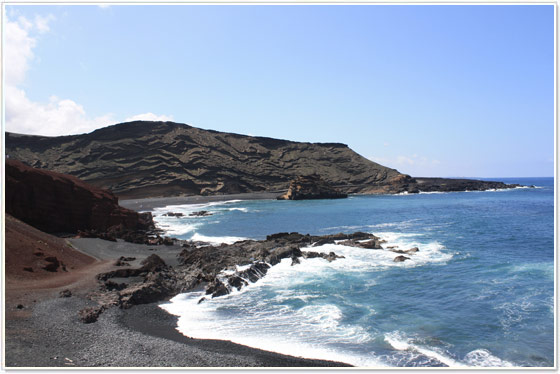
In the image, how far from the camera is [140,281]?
1767 centimetres

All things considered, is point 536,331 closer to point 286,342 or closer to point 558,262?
point 558,262

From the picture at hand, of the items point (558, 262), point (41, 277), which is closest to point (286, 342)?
point (558, 262)

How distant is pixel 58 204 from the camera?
2953 centimetres

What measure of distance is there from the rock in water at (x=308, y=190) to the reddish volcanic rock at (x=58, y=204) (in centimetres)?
5615

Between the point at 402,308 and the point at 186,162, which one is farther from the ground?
the point at 186,162

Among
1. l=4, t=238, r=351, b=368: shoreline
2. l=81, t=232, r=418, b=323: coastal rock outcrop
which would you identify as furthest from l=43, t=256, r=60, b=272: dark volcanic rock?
l=4, t=238, r=351, b=368: shoreline

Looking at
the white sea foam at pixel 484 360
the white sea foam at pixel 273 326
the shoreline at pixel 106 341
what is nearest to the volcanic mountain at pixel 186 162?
the shoreline at pixel 106 341

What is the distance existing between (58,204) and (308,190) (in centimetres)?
6550

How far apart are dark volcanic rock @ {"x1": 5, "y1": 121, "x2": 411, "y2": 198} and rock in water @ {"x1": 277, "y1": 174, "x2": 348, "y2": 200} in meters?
18.4

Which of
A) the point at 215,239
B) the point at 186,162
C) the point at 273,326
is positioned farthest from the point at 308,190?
the point at 273,326

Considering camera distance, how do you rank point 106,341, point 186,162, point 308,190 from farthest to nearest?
point 186,162
point 308,190
point 106,341

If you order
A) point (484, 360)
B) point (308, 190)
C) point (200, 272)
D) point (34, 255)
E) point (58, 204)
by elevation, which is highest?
point (308, 190)

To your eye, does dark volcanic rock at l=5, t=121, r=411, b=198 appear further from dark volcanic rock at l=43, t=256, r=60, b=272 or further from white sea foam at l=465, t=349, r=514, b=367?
white sea foam at l=465, t=349, r=514, b=367

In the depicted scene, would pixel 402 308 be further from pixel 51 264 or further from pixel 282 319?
pixel 51 264
